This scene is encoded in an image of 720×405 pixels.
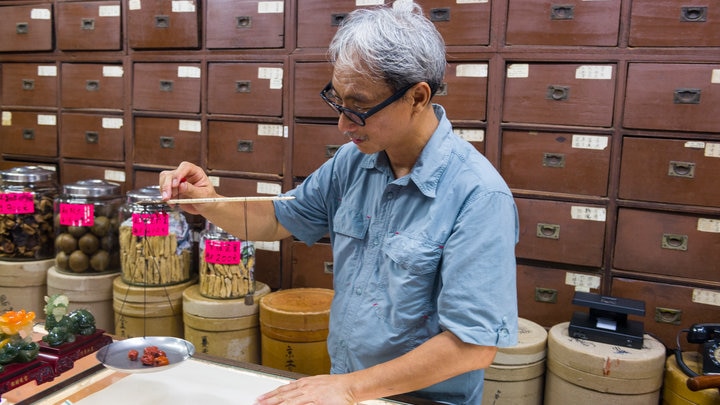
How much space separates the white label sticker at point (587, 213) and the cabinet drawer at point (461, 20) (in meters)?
0.77

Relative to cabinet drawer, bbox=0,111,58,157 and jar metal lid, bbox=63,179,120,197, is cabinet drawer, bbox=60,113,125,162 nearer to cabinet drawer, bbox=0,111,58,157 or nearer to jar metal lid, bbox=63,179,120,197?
cabinet drawer, bbox=0,111,58,157

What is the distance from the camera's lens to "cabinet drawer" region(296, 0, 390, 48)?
263 centimetres

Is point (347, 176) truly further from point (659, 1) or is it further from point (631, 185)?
point (659, 1)

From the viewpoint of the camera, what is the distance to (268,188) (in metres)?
2.85

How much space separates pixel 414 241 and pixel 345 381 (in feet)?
0.98

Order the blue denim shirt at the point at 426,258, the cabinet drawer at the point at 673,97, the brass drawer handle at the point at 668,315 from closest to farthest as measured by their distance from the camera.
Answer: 1. the blue denim shirt at the point at 426,258
2. the cabinet drawer at the point at 673,97
3. the brass drawer handle at the point at 668,315

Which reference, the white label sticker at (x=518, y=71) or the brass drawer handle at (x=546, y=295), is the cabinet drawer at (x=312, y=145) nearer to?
the white label sticker at (x=518, y=71)

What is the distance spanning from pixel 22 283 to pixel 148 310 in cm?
79

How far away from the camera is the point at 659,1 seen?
2.19m

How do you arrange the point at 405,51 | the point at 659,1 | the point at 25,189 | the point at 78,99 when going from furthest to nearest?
1. the point at 78,99
2. the point at 25,189
3. the point at 659,1
4. the point at 405,51

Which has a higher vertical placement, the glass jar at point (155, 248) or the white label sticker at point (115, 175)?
the white label sticker at point (115, 175)

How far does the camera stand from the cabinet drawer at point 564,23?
226 centimetres

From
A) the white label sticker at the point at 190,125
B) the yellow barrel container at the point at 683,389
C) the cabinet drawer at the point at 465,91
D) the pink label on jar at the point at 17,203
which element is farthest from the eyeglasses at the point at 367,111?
the pink label on jar at the point at 17,203

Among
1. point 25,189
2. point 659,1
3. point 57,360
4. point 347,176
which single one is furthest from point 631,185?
point 25,189
